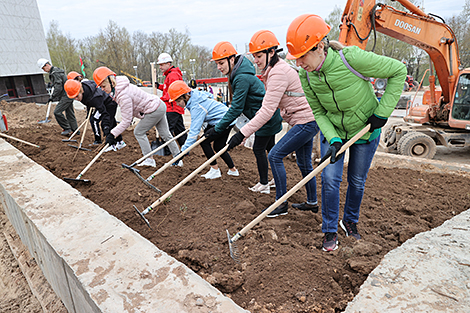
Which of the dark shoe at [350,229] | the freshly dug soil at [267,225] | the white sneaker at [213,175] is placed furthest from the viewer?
the white sneaker at [213,175]

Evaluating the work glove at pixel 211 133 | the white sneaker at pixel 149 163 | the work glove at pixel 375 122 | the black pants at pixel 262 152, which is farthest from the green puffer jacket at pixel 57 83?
the work glove at pixel 375 122

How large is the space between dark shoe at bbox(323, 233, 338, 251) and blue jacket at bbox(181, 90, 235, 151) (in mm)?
1941

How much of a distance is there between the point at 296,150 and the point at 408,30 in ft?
14.6

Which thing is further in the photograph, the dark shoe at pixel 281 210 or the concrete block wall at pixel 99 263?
the dark shoe at pixel 281 210

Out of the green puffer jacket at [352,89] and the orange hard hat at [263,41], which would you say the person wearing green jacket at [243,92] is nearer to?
the orange hard hat at [263,41]

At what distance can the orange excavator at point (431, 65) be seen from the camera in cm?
515

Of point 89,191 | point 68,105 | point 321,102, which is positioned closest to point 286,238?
point 321,102

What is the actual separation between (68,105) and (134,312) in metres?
7.11

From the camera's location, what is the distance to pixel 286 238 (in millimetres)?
2539

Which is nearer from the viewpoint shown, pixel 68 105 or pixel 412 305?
pixel 412 305

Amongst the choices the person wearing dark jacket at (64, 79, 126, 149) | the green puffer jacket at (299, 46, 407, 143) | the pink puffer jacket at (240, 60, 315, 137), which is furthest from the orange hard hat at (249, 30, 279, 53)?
the person wearing dark jacket at (64, 79, 126, 149)

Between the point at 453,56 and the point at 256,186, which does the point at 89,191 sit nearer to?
the point at 256,186

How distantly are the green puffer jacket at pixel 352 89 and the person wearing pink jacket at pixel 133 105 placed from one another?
2.95m

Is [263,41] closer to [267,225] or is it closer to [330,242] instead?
[267,225]
